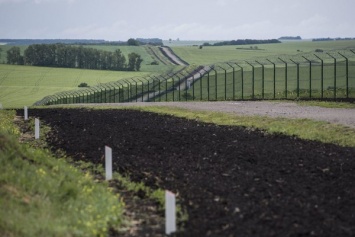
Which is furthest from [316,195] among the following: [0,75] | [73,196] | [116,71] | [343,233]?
[116,71]

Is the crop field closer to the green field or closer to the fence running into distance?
the green field

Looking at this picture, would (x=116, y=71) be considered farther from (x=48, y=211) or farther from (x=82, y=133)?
(x=48, y=211)

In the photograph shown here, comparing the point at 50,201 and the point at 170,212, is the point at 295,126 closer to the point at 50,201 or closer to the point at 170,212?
the point at 50,201

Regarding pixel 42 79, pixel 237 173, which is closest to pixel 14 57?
pixel 42 79

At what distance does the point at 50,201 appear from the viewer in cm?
1295

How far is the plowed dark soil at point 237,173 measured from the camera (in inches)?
444

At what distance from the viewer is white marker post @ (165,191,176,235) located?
10.8 metres

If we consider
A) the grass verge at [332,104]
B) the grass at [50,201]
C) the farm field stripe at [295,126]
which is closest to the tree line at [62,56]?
the grass verge at [332,104]

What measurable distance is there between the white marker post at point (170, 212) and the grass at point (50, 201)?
3.63 ft

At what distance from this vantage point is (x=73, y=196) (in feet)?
44.7

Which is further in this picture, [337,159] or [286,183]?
[337,159]

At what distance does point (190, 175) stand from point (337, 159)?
443 cm

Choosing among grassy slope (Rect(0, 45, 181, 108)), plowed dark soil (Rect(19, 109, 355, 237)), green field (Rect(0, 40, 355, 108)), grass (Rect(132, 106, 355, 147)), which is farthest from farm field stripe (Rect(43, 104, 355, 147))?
grassy slope (Rect(0, 45, 181, 108))

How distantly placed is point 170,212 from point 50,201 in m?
3.10
